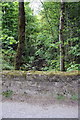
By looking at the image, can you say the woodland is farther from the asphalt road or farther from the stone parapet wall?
the asphalt road

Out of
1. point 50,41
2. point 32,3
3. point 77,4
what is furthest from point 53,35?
point 32,3

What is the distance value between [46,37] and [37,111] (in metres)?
2.79

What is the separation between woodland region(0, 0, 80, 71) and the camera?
414 cm

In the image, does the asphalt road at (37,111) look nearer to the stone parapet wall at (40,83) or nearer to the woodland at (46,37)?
the stone parapet wall at (40,83)

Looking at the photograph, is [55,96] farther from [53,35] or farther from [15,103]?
[53,35]

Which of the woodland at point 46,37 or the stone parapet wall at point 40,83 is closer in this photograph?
the stone parapet wall at point 40,83

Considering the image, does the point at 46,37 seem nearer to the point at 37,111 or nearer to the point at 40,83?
the point at 40,83

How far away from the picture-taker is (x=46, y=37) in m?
4.52

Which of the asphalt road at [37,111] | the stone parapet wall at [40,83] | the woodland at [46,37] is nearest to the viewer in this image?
the asphalt road at [37,111]

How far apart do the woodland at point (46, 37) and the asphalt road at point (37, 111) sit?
4.30 feet

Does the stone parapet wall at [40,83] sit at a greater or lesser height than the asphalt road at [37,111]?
greater

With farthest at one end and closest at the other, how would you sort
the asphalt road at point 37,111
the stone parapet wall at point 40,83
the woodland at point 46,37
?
the woodland at point 46,37 < the stone parapet wall at point 40,83 < the asphalt road at point 37,111

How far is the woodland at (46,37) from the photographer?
4141mm

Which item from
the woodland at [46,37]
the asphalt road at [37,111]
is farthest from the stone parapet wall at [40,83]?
the woodland at [46,37]
